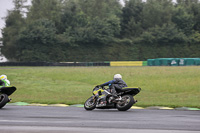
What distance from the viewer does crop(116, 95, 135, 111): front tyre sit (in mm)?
14626

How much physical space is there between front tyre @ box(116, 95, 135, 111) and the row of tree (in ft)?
199

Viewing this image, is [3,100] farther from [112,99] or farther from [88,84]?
[88,84]

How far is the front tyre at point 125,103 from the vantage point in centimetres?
1463

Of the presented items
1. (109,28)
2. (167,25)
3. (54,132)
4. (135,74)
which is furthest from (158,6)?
(54,132)

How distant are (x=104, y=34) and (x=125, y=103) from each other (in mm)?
65734

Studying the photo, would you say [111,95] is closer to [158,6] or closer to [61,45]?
[61,45]

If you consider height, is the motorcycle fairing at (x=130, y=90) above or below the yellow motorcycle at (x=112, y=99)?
above

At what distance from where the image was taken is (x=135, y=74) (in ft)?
130

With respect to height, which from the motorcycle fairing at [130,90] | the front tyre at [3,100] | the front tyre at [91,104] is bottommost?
the front tyre at [91,104]

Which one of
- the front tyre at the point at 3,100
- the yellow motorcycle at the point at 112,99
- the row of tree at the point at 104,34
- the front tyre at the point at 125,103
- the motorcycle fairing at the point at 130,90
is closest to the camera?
the front tyre at the point at 125,103

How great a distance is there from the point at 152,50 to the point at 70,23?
19890 mm

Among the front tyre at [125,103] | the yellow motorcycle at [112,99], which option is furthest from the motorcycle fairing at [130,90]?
the front tyre at [125,103]

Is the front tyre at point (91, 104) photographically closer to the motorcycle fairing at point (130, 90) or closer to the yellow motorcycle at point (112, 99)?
the yellow motorcycle at point (112, 99)

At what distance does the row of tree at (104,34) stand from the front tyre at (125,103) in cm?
6075
